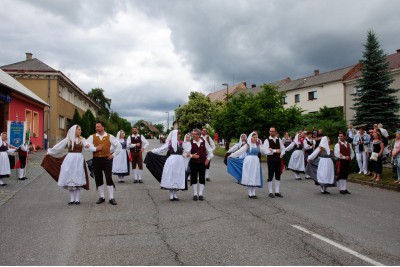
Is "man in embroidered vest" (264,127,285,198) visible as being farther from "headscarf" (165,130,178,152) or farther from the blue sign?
the blue sign

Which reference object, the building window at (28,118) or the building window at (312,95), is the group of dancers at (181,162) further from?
the building window at (312,95)

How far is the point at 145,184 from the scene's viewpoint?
1364 centimetres

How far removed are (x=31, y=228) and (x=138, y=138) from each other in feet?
26.6

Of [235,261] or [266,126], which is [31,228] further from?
[266,126]

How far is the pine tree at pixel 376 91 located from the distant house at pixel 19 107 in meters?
23.8

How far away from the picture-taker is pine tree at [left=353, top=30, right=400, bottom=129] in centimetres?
2744

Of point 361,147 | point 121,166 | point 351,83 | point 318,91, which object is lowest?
point 121,166

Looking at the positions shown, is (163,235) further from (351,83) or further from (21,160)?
(351,83)

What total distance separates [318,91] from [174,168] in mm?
42156

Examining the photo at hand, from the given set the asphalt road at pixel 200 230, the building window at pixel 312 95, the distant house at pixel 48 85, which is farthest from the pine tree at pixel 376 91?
the distant house at pixel 48 85

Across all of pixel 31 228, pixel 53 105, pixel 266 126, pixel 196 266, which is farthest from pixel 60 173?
pixel 53 105

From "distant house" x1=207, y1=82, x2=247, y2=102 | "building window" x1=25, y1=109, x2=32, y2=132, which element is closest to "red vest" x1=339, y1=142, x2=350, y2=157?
"building window" x1=25, y1=109, x2=32, y2=132

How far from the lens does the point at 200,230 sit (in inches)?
262

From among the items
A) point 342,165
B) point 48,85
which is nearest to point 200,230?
point 342,165
